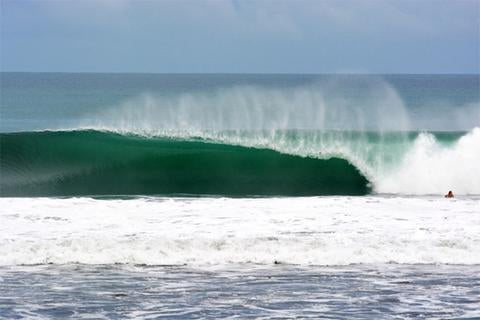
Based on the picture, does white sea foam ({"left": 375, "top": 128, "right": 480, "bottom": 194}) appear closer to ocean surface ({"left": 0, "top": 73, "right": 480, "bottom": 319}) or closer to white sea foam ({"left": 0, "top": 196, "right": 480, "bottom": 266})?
ocean surface ({"left": 0, "top": 73, "right": 480, "bottom": 319})

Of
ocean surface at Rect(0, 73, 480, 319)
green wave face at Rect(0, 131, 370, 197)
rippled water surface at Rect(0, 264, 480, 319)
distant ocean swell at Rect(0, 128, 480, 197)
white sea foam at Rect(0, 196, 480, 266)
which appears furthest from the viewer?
distant ocean swell at Rect(0, 128, 480, 197)

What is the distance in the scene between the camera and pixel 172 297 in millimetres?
10836

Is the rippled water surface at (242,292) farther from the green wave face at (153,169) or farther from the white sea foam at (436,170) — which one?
the white sea foam at (436,170)

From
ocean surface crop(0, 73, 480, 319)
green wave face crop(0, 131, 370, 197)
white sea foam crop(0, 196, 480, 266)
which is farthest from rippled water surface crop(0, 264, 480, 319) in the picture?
green wave face crop(0, 131, 370, 197)

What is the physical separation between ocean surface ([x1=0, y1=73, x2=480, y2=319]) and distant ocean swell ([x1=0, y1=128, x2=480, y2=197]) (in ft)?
0.16

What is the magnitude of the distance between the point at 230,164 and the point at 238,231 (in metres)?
8.57

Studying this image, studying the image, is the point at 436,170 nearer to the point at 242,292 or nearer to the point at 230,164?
the point at 230,164

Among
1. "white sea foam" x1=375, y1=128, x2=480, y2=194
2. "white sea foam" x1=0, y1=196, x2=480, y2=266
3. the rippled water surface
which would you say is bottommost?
the rippled water surface

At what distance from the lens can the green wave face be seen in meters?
21.2

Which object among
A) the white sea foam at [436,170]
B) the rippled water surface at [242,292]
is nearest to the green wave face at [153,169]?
the white sea foam at [436,170]

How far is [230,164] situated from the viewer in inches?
898

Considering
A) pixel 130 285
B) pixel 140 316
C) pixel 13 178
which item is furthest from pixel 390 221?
pixel 13 178

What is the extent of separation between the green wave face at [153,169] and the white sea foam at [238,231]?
4176 mm

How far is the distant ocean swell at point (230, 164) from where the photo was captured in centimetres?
2138
